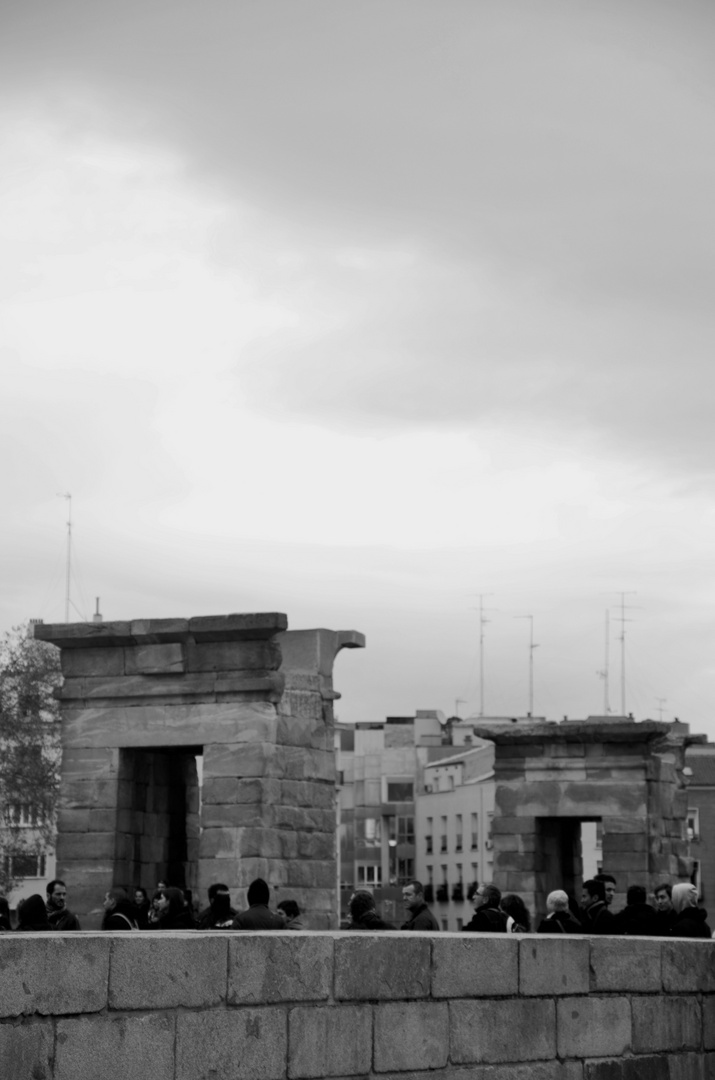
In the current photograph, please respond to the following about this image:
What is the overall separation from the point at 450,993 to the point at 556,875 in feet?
56.8

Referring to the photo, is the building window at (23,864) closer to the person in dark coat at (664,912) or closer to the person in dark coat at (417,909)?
the person in dark coat at (664,912)

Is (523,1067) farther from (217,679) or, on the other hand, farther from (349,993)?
(217,679)

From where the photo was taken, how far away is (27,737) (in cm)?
4841

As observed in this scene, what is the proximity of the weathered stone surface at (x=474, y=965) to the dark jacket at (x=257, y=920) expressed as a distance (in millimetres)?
2967

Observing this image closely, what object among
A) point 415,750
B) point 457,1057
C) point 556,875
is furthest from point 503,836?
point 415,750

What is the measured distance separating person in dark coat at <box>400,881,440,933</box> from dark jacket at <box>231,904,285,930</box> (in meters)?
0.94

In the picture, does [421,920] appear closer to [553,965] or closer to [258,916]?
[258,916]

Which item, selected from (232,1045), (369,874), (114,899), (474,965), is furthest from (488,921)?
(369,874)

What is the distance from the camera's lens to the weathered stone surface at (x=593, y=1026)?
11.0m

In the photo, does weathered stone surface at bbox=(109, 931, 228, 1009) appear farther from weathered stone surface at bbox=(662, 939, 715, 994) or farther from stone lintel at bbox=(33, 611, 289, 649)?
stone lintel at bbox=(33, 611, 289, 649)

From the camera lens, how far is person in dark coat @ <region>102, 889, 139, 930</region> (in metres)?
14.6

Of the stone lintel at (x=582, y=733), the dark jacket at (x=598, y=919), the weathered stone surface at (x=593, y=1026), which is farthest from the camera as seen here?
the stone lintel at (x=582, y=733)

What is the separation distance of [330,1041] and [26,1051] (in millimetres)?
Answer: 1957

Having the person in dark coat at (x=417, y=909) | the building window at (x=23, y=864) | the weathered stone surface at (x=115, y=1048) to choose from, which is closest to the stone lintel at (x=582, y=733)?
the person in dark coat at (x=417, y=909)
